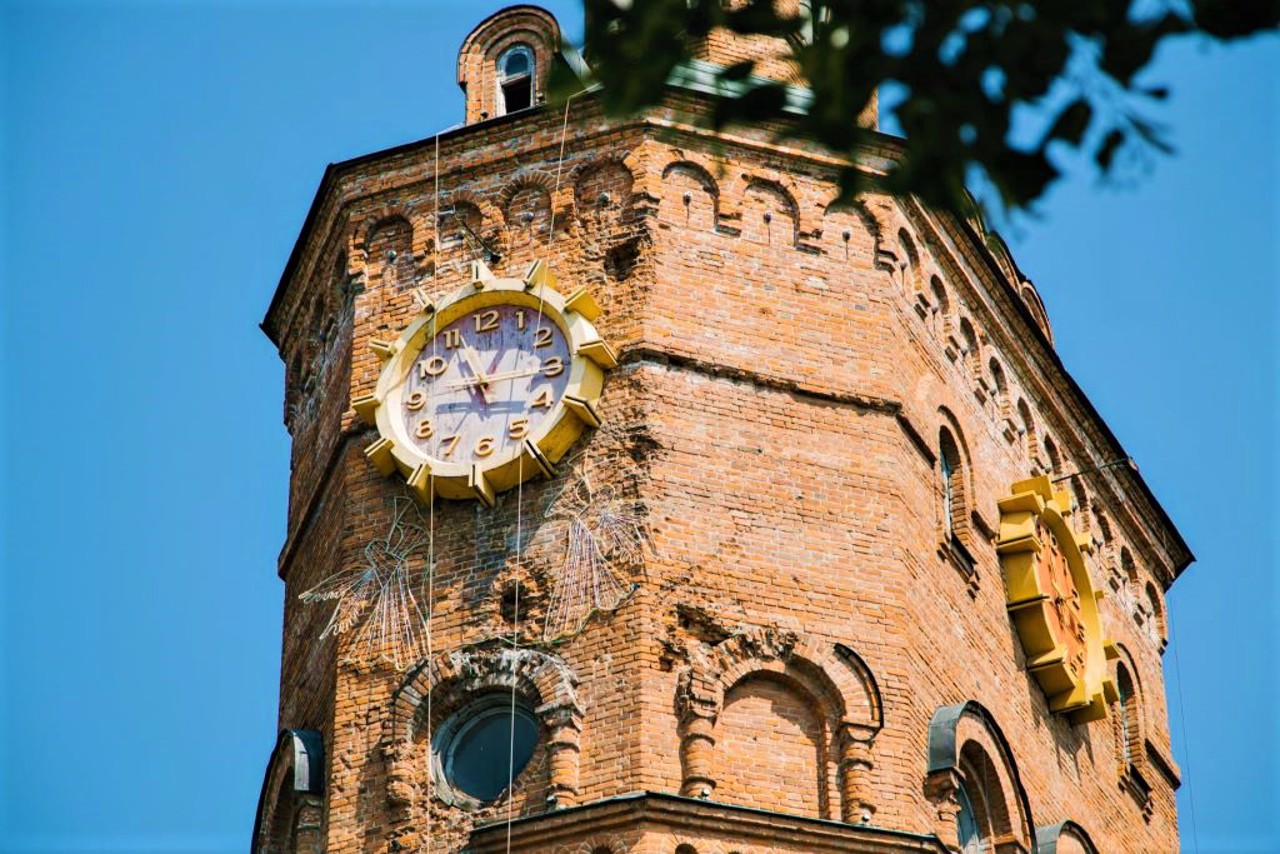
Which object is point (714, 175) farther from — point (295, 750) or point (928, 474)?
point (295, 750)

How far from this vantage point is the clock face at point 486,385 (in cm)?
2234

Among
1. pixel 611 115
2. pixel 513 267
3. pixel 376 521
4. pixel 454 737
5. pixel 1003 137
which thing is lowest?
pixel 1003 137

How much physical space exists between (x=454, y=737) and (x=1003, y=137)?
11.7 metres

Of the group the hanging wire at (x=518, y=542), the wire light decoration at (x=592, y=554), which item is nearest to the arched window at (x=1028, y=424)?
the hanging wire at (x=518, y=542)

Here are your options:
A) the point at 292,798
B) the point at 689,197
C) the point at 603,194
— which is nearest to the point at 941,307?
the point at 689,197

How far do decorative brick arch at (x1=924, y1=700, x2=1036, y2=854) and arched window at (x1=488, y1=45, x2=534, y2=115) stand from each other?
6.79m

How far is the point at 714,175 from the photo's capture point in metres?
23.5

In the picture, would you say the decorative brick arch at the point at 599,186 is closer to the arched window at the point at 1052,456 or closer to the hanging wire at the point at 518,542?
the hanging wire at the point at 518,542

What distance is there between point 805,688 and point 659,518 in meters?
1.66

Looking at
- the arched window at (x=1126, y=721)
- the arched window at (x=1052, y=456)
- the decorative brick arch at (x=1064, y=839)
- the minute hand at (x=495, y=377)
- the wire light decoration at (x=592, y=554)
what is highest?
the arched window at (x=1052, y=456)

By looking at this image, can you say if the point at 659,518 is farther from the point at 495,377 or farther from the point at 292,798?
the point at 292,798

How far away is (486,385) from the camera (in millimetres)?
22672

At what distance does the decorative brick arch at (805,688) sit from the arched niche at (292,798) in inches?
117

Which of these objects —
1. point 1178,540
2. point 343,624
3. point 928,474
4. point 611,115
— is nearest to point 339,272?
point 343,624
